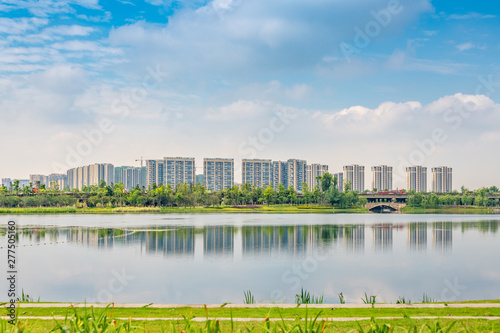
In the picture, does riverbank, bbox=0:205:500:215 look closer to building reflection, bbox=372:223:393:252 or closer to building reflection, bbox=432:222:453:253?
building reflection, bbox=372:223:393:252

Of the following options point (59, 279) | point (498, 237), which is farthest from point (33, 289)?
point (498, 237)

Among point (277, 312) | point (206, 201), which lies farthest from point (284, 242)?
point (206, 201)

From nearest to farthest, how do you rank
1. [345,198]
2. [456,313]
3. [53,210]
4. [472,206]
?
[456,313] < [53,210] < [345,198] < [472,206]

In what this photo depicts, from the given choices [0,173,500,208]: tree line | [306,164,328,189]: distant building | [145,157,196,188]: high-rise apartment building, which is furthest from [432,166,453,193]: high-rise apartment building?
[145,157,196,188]: high-rise apartment building

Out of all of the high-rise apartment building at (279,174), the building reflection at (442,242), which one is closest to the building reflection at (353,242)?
the building reflection at (442,242)

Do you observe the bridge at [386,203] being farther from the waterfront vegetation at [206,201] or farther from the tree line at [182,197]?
the tree line at [182,197]

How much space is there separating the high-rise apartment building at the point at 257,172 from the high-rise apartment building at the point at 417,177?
59.7 metres

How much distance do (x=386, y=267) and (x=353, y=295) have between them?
6.78 meters

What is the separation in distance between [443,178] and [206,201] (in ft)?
399

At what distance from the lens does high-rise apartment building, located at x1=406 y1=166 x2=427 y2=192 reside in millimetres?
181750

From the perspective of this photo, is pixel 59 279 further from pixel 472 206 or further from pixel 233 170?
pixel 233 170

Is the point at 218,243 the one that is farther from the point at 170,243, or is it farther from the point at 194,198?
the point at 194,198

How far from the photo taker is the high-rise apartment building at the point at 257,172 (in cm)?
16875

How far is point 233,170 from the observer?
171 m
